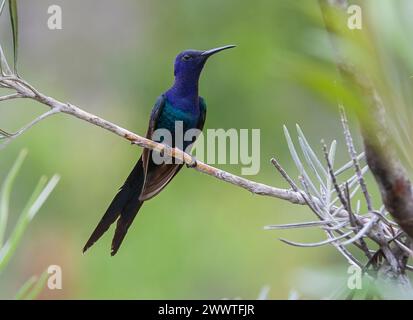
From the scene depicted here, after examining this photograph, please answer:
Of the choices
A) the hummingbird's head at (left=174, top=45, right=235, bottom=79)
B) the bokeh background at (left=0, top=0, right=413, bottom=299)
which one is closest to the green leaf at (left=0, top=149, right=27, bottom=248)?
the hummingbird's head at (left=174, top=45, right=235, bottom=79)

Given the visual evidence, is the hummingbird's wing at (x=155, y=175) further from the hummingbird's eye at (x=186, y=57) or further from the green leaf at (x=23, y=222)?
the green leaf at (x=23, y=222)

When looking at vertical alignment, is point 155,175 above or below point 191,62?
below

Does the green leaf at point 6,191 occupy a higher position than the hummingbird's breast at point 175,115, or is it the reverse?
the green leaf at point 6,191

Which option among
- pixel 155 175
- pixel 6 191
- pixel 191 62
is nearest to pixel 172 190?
pixel 191 62

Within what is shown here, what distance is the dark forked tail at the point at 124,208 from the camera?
52.6 inches

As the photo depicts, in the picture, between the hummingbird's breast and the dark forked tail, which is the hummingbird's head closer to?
the hummingbird's breast

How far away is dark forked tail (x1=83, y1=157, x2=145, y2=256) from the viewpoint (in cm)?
134

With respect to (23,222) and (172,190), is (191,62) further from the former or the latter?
(23,222)

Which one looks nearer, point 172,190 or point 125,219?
point 125,219

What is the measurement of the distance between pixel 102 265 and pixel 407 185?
2.57m

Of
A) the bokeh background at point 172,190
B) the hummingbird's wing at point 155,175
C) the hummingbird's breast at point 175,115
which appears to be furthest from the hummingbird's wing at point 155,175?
the bokeh background at point 172,190

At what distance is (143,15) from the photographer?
147 inches

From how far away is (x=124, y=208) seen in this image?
1.52 meters

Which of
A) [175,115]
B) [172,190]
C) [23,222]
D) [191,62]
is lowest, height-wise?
[172,190]
